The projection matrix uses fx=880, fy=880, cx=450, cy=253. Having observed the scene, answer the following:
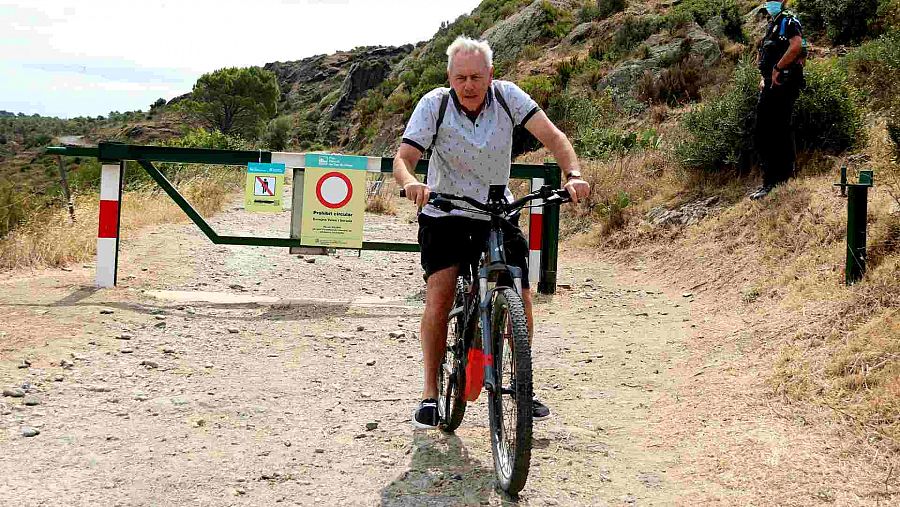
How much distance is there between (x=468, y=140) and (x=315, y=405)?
5.91 ft

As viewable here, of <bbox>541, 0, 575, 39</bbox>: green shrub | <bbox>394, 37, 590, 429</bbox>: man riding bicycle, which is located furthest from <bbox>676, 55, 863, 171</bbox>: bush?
<bbox>541, 0, 575, 39</bbox>: green shrub

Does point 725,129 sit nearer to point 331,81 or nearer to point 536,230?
point 536,230

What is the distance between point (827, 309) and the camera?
561 centimetres

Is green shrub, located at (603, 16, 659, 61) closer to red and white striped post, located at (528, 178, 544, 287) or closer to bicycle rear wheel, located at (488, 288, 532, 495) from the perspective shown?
red and white striped post, located at (528, 178, 544, 287)

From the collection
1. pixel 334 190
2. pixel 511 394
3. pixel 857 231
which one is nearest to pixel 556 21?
pixel 334 190

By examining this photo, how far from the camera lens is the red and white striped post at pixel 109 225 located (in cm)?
780

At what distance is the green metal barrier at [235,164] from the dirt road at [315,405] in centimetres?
47

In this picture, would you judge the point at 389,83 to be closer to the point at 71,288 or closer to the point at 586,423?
the point at 71,288

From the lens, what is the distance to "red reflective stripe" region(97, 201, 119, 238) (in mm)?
7823

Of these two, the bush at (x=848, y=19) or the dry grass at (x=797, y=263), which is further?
the bush at (x=848, y=19)

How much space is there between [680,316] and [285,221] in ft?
27.3

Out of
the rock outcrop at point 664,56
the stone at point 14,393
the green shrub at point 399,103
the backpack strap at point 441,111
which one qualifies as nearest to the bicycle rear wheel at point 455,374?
the backpack strap at point 441,111

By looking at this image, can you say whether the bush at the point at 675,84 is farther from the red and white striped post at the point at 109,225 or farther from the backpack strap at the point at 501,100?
the backpack strap at the point at 501,100

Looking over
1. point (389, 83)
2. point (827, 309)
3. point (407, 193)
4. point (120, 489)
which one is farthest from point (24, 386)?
point (389, 83)
